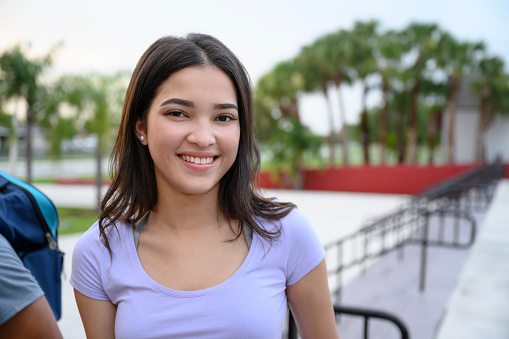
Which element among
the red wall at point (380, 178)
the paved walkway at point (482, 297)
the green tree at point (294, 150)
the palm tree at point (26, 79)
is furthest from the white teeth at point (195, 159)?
the green tree at point (294, 150)

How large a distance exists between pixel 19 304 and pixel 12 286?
0.05 m

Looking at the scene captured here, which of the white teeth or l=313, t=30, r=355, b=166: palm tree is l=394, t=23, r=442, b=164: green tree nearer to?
l=313, t=30, r=355, b=166: palm tree

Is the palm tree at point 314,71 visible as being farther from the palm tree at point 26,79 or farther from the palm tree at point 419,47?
the palm tree at point 26,79

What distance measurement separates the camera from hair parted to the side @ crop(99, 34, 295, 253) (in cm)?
113

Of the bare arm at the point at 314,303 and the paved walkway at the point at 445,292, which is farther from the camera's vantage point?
the paved walkway at the point at 445,292

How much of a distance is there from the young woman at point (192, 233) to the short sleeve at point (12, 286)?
0.12m

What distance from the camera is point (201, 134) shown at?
111 cm

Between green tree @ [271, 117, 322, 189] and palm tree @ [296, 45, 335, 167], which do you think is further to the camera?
palm tree @ [296, 45, 335, 167]

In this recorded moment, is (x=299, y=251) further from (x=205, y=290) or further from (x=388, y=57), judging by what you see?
(x=388, y=57)

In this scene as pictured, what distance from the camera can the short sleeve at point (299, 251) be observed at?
117 cm

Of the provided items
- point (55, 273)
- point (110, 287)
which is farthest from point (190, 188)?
point (55, 273)

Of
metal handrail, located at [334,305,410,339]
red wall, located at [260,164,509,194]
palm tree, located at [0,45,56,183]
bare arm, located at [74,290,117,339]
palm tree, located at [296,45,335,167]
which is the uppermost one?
palm tree, located at [296,45,335,167]

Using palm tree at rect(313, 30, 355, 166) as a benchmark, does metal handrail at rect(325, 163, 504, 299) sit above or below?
below

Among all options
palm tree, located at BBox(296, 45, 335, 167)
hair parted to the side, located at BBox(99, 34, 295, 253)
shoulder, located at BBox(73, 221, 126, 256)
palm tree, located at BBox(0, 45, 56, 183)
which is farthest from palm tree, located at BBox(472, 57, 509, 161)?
shoulder, located at BBox(73, 221, 126, 256)
